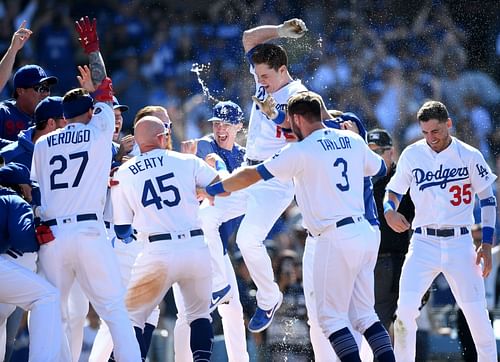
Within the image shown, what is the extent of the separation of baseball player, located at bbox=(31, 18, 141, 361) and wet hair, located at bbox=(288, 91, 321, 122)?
102 cm

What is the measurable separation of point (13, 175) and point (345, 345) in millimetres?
2054

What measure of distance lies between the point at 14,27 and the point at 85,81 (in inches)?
196

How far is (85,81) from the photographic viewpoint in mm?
6062

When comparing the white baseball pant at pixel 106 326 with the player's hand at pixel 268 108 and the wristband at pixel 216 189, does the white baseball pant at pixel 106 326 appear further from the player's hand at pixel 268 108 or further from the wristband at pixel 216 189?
the player's hand at pixel 268 108

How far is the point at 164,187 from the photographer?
568cm

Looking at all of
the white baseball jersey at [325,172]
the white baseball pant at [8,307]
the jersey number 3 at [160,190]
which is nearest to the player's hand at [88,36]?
the jersey number 3 at [160,190]

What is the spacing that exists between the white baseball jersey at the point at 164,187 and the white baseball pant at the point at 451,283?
1.51m

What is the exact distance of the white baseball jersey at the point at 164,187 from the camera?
568 cm

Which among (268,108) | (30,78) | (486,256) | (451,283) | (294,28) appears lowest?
(451,283)

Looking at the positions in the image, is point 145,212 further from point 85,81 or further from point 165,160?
point 85,81

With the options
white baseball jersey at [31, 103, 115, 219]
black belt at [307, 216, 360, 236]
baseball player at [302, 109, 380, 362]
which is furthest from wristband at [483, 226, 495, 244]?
white baseball jersey at [31, 103, 115, 219]

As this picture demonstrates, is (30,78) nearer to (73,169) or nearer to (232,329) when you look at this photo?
(73,169)

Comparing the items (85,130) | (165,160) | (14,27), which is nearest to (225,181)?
(165,160)

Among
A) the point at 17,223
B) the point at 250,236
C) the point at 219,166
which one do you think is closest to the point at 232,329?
the point at 250,236
